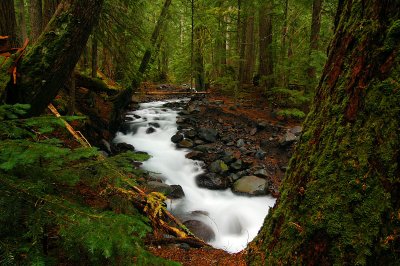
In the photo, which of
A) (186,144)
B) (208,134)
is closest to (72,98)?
(186,144)

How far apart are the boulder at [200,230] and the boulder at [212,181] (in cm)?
197

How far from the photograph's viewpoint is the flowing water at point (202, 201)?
6.42 metres

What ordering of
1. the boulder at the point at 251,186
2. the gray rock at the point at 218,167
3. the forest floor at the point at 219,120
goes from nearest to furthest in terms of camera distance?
the forest floor at the point at 219,120 < the boulder at the point at 251,186 < the gray rock at the point at 218,167

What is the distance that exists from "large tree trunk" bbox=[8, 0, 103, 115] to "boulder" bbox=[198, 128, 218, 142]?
689 cm

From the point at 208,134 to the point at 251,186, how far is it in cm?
324

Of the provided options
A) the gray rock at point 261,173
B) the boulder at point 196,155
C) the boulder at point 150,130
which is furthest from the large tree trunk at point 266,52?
the gray rock at point 261,173

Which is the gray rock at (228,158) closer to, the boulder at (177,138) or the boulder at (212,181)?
the boulder at (212,181)

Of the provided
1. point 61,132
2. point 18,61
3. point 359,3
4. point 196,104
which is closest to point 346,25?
point 359,3


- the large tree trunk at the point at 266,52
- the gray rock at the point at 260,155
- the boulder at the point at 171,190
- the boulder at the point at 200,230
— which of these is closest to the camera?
the boulder at the point at 200,230

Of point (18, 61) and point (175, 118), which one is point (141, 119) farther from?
point (18, 61)

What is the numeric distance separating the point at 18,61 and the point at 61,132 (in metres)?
2.37

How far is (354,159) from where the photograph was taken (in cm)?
166

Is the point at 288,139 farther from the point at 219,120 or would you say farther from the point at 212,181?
the point at 219,120

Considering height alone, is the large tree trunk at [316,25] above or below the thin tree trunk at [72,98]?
above
